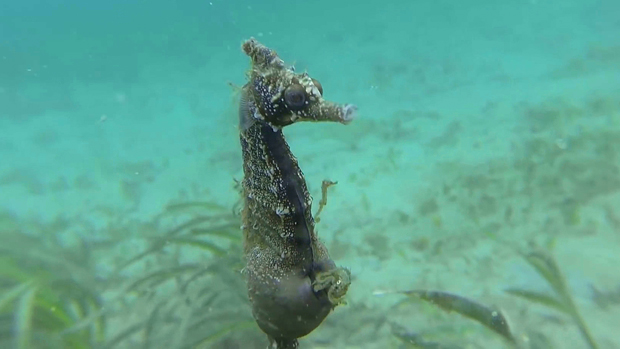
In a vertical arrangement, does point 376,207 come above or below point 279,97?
above

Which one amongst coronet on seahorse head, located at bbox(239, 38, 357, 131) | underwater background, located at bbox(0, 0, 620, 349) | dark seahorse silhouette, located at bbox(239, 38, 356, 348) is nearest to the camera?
coronet on seahorse head, located at bbox(239, 38, 357, 131)

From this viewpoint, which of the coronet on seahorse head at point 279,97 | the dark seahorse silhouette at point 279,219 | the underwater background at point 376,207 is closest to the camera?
the coronet on seahorse head at point 279,97

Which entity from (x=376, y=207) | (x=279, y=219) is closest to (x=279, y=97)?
(x=279, y=219)

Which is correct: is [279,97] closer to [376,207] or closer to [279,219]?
[279,219]

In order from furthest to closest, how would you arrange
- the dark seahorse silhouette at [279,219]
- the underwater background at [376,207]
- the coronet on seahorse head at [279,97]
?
the underwater background at [376,207] < the dark seahorse silhouette at [279,219] < the coronet on seahorse head at [279,97]

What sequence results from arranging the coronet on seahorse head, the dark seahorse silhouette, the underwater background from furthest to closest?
1. the underwater background
2. the dark seahorse silhouette
3. the coronet on seahorse head

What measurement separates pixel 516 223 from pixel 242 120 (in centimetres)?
368

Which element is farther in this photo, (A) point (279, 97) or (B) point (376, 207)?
(B) point (376, 207)

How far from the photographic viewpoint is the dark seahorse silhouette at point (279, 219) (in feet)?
4.76

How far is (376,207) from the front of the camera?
509 cm

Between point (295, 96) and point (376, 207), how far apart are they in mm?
3894

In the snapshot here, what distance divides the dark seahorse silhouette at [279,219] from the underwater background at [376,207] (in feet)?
1.14

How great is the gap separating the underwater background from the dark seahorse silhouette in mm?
347

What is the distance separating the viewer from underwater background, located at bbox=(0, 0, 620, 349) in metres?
2.92
